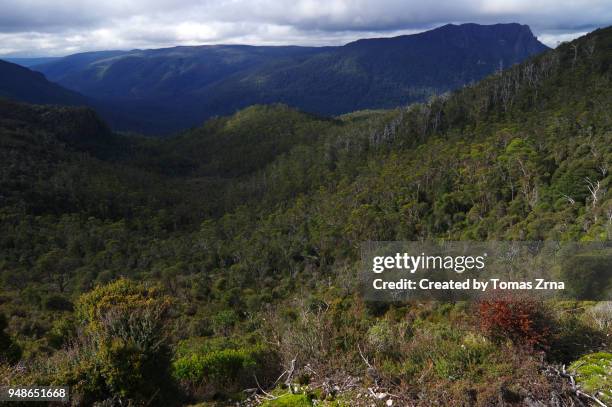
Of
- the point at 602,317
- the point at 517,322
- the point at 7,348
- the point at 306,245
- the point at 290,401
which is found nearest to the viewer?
the point at 290,401

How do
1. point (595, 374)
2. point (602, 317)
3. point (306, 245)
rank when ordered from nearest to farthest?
point (595, 374)
point (602, 317)
point (306, 245)

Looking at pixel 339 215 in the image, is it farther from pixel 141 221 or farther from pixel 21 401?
pixel 21 401

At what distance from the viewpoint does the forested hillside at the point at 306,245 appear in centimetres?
805

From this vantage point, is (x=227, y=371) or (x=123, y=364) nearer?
(x=123, y=364)

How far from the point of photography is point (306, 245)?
2312 inches

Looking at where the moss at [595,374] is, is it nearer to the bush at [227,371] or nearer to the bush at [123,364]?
the bush at [227,371]

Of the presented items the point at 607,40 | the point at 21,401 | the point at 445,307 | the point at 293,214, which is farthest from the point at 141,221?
the point at 607,40

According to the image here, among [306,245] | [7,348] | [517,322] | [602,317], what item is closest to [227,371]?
[517,322]

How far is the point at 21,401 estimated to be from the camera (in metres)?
7.29

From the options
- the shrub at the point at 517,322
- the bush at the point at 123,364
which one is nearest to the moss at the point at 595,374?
the shrub at the point at 517,322

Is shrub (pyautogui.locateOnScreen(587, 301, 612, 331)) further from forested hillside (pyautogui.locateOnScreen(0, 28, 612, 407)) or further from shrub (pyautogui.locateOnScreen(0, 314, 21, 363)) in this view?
shrub (pyautogui.locateOnScreen(0, 314, 21, 363))

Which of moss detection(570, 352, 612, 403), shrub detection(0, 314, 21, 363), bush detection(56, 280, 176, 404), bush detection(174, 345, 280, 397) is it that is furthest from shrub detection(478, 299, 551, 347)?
shrub detection(0, 314, 21, 363)

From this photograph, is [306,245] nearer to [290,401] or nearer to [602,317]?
[602,317]

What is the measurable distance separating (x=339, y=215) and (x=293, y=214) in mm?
11770
